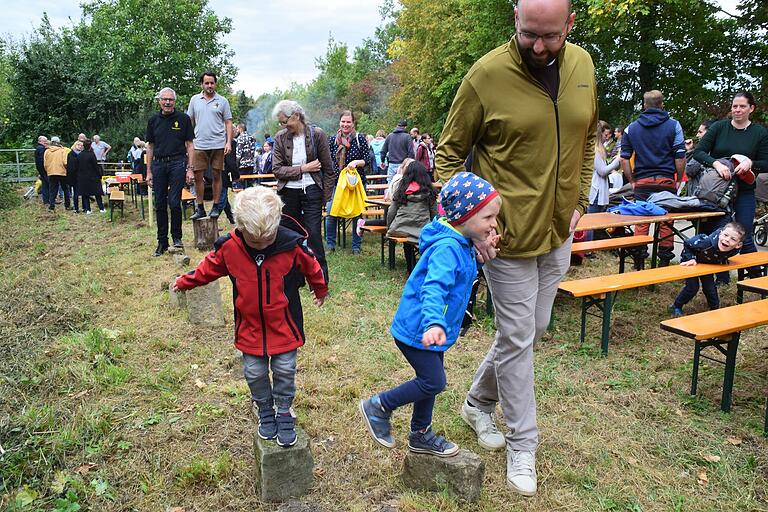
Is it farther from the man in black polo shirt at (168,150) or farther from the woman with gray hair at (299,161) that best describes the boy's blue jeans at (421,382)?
the man in black polo shirt at (168,150)

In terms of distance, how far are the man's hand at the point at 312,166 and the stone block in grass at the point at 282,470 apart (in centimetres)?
353

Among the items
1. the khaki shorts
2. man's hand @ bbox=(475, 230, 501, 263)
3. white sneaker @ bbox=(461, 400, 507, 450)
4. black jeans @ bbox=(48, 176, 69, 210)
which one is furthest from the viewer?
black jeans @ bbox=(48, 176, 69, 210)

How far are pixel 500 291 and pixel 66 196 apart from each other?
639 inches

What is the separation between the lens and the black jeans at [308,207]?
6184 millimetres

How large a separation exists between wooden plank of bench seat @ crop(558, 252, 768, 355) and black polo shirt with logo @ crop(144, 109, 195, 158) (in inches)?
204

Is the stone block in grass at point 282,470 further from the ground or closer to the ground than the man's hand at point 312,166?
closer to the ground

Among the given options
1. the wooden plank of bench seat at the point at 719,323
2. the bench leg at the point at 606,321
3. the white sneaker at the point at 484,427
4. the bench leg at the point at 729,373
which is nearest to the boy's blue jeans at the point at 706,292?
the bench leg at the point at 606,321

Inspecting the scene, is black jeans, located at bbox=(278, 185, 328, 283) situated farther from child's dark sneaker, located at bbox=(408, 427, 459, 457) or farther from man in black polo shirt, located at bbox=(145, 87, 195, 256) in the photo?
child's dark sneaker, located at bbox=(408, 427, 459, 457)

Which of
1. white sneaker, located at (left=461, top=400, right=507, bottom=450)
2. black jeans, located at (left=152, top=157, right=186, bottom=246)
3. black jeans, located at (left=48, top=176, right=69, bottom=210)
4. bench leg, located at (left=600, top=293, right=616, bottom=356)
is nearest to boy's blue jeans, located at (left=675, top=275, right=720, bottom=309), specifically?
bench leg, located at (left=600, top=293, right=616, bottom=356)

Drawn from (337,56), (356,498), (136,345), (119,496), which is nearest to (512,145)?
(356,498)

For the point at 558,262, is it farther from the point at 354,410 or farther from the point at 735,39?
the point at 735,39

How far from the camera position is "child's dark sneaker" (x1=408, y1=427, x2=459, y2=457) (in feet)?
9.64

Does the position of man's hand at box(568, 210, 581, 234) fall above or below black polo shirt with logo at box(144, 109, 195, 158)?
below

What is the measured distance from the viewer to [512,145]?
2801 millimetres
